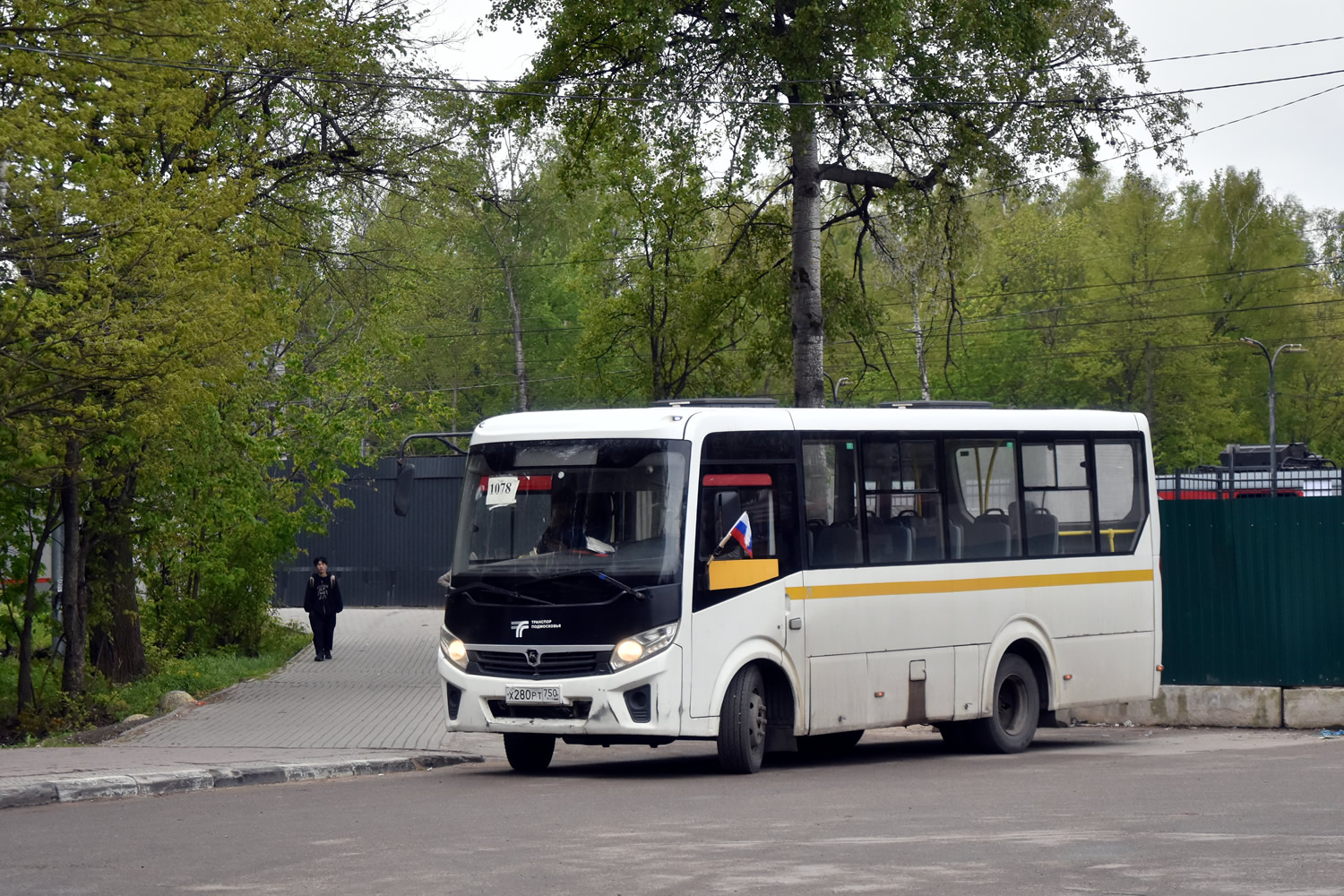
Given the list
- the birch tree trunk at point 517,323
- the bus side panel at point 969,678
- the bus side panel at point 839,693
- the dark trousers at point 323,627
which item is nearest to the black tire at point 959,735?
the bus side panel at point 969,678

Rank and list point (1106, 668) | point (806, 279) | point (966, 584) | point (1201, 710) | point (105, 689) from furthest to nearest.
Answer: point (806, 279) → point (105, 689) → point (1201, 710) → point (1106, 668) → point (966, 584)

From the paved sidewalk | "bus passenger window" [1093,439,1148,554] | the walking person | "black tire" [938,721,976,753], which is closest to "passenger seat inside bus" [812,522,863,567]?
"black tire" [938,721,976,753]

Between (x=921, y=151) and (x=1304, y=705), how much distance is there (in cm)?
902

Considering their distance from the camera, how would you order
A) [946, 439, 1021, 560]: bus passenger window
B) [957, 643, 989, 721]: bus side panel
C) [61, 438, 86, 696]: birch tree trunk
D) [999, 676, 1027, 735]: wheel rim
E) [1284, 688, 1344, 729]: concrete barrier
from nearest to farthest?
[957, 643, 989, 721]: bus side panel → [946, 439, 1021, 560]: bus passenger window → [999, 676, 1027, 735]: wheel rim → [1284, 688, 1344, 729]: concrete barrier → [61, 438, 86, 696]: birch tree trunk

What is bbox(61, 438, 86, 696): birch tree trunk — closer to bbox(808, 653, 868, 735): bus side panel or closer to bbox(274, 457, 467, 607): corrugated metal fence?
bbox(808, 653, 868, 735): bus side panel

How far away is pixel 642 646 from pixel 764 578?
4.26ft

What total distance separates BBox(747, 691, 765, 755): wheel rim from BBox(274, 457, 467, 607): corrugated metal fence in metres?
28.3

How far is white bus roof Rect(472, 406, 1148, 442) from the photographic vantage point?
12.7 m

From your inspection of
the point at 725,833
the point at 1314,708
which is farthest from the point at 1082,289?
the point at 725,833

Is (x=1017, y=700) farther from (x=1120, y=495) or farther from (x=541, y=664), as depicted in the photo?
(x=541, y=664)

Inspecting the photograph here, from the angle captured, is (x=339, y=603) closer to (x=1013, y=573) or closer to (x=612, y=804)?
(x=1013, y=573)

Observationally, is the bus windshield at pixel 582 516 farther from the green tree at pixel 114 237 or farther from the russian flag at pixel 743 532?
the green tree at pixel 114 237

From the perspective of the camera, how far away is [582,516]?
12.6 meters

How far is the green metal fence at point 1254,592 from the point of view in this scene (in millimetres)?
17672
